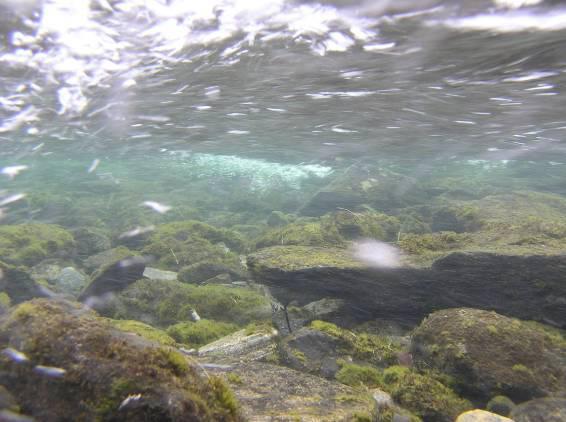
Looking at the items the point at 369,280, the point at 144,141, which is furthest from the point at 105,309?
the point at 144,141

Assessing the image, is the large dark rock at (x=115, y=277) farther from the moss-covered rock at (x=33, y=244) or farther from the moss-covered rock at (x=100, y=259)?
the moss-covered rock at (x=33, y=244)

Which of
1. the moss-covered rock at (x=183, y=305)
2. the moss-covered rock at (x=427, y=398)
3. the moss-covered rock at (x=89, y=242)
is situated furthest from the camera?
the moss-covered rock at (x=89, y=242)

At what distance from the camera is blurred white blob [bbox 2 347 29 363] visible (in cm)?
262

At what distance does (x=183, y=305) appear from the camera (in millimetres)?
8125

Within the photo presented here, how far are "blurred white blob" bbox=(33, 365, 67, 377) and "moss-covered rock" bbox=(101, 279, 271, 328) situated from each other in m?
5.40

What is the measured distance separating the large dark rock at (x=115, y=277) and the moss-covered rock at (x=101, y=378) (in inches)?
259

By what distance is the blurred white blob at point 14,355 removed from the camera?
2.62 m

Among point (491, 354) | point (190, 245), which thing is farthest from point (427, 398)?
point (190, 245)

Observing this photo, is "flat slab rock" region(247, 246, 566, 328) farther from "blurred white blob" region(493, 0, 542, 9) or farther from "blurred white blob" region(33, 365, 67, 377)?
"blurred white blob" region(33, 365, 67, 377)

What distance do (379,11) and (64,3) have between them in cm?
624

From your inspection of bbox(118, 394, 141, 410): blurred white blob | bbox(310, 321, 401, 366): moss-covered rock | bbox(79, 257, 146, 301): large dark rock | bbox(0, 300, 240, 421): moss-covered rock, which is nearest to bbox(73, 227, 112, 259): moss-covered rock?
bbox(79, 257, 146, 301): large dark rock

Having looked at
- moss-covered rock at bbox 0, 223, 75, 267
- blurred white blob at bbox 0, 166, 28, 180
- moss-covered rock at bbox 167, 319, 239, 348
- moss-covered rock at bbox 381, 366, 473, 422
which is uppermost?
moss-covered rock at bbox 381, 366, 473, 422

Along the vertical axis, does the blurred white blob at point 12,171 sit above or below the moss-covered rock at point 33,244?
below

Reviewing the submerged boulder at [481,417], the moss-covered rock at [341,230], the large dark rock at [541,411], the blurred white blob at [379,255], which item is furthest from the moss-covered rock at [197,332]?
the moss-covered rock at [341,230]
